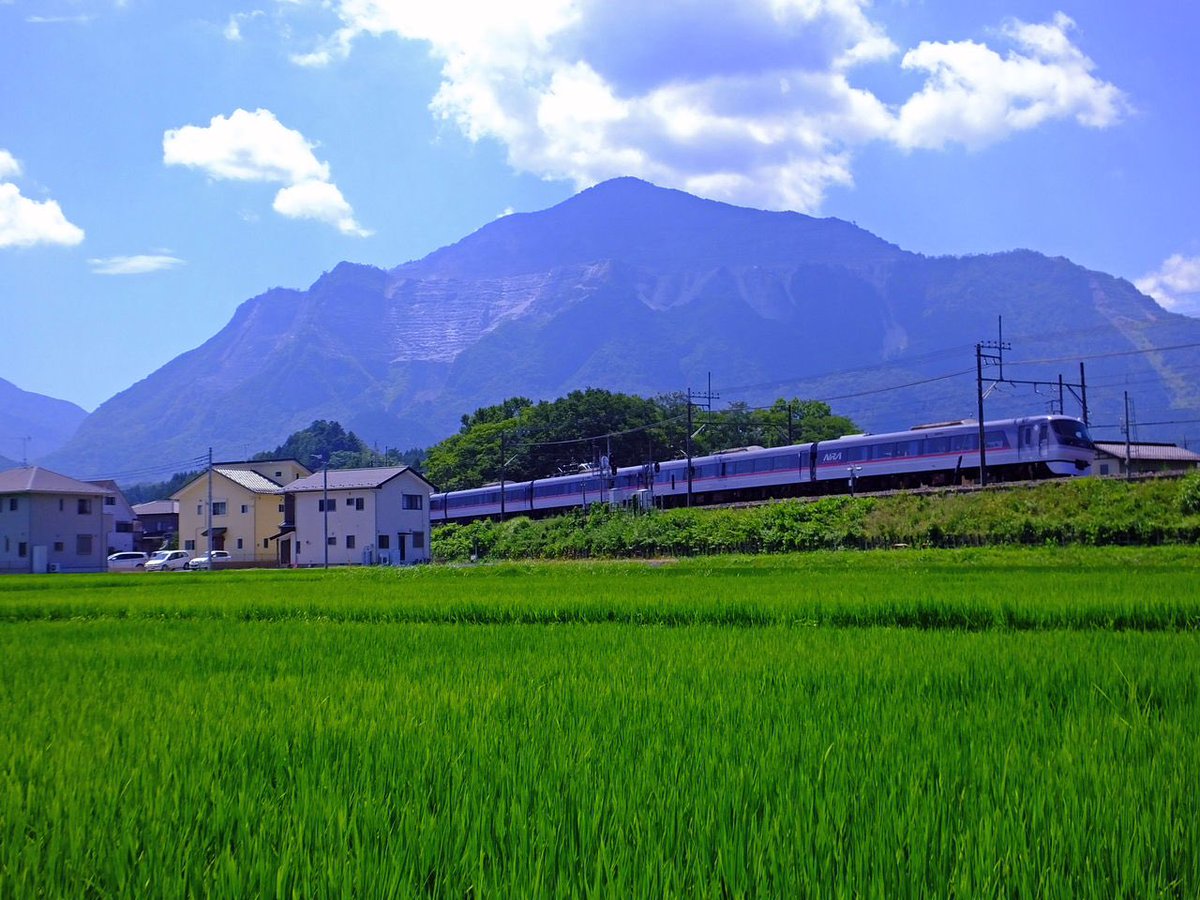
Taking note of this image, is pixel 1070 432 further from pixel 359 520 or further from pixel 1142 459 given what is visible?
pixel 359 520

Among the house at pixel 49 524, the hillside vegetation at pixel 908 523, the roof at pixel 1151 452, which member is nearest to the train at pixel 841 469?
the hillside vegetation at pixel 908 523

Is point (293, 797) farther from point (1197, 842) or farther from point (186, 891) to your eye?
point (1197, 842)

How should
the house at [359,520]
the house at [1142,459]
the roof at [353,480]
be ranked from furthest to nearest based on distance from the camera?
the house at [1142,459], the roof at [353,480], the house at [359,520]

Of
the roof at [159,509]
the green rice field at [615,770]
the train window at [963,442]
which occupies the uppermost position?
the train window at [963,442]

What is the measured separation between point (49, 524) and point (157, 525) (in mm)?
38351

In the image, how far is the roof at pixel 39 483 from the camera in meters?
45.3

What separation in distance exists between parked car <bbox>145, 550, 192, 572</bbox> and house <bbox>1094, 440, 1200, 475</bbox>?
2050 inches

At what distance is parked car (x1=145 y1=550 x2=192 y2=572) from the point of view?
2085 inches

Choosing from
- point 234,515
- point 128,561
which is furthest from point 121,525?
point 234,515

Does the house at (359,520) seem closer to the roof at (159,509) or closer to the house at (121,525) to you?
the house at (121,525)

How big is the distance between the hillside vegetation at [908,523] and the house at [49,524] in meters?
23.3

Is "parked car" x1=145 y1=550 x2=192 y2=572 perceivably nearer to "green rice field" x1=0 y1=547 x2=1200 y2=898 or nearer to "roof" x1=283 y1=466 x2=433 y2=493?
"roof" x1=283 y1=466 x2=433 y2=493

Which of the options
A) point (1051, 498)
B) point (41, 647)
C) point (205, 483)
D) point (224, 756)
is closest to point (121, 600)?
point (41, 647)

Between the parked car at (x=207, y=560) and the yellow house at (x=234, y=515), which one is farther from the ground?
the yellow house at (x=234, y=515)
